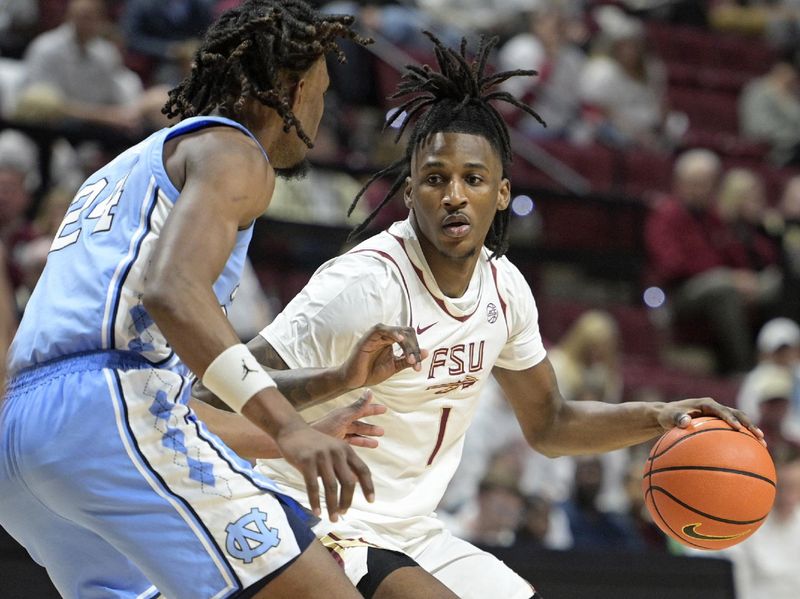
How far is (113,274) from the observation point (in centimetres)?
277

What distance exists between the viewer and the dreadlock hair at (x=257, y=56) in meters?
3.00

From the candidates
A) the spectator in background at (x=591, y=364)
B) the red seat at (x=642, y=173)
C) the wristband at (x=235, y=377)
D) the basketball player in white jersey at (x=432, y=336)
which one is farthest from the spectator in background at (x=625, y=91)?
the wristband at (x=235, y=377)

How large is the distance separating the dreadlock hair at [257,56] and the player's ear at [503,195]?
101 cm

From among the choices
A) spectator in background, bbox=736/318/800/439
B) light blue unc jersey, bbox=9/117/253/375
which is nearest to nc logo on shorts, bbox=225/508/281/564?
light blue unc jersey, bbox=9/117/253/375

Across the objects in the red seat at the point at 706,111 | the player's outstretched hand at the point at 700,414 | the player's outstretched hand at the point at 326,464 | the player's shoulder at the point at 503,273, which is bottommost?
the player's outstretched hand at the point at 326,464

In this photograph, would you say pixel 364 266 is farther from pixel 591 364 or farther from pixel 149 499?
pixel 591 364

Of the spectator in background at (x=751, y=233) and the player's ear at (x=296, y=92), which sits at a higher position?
the spectator in background at (x=751, y=233)

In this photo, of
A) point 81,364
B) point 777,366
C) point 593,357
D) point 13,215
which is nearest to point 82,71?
Answer: point 13,215

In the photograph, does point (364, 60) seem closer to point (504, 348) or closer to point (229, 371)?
point (504, 348)

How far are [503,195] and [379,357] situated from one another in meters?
1.03

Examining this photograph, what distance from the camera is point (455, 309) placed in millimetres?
3754

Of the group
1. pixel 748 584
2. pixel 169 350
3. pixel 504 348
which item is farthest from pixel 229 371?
pixel 748 584

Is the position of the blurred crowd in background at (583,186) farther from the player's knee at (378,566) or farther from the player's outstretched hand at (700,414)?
the player's knee at (378,566)

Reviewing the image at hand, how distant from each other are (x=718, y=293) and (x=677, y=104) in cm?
364
